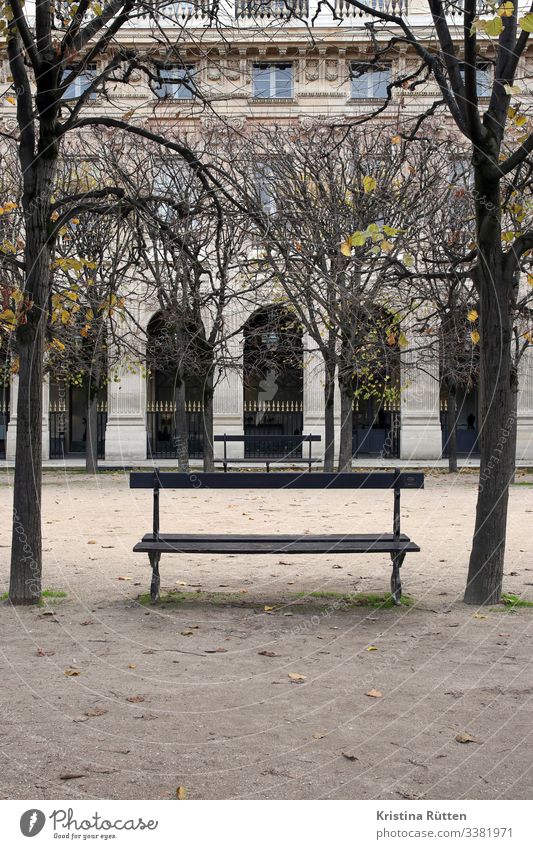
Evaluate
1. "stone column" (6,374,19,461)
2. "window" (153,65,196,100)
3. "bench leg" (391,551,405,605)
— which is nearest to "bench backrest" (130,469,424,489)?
"bench leg" (391,551,405,605)

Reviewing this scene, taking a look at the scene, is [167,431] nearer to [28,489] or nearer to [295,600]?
[28,489]

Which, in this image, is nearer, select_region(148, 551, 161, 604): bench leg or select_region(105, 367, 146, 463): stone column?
select_region(148, 551, 161, 604): bench leg

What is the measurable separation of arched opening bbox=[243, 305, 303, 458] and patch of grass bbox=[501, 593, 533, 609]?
17966 mm

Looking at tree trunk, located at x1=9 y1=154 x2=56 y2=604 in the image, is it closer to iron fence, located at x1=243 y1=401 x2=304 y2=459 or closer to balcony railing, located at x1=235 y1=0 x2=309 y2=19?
balcony railing, located at x1=235 y1=0 x2=309 y2=19

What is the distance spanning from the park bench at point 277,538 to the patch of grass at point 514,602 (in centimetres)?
90

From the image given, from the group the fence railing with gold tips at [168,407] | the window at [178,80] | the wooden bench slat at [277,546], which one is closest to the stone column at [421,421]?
the fence railing with gold tips at [168,407]

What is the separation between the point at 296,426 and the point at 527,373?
8.02 m

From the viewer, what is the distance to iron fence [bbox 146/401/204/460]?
3331 centimetres

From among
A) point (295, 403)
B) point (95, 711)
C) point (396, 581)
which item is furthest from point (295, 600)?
point (295, 403)

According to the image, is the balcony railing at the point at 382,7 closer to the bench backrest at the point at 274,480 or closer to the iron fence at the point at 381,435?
the bench backrest at the point at 274,480

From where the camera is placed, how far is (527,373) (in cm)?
3228

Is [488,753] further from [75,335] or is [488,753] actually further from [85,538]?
[75,335]

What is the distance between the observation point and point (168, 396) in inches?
1518

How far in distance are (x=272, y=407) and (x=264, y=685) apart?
97.9ft
